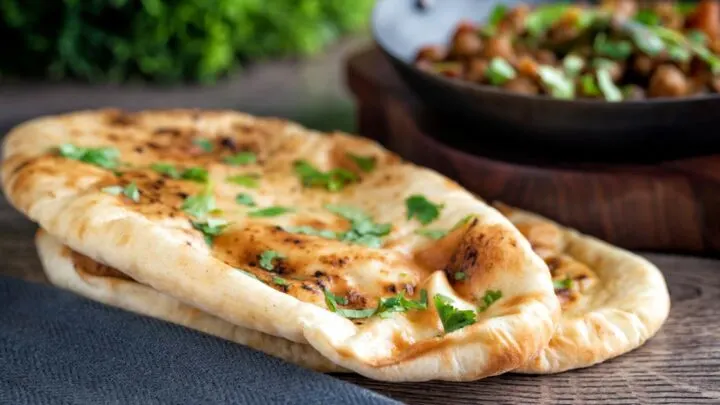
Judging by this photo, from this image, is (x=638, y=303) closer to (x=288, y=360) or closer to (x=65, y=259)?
(x=288, y=360)

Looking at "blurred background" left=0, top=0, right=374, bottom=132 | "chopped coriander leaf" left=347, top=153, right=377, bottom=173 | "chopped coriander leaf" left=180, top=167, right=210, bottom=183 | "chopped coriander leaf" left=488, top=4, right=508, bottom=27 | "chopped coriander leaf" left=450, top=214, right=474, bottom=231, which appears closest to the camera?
"chopped coriander leaf" left=450, top=214, right=474, bottom=231

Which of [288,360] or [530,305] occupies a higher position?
[530,305]

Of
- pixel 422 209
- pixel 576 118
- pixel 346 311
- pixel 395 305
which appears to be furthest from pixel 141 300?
pixel 576 118

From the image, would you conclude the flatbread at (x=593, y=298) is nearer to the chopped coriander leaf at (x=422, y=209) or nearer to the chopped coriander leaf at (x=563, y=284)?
the chopped coriander leaf at (x=563, y=284)

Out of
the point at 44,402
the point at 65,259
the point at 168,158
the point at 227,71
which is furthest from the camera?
the point at 227,71

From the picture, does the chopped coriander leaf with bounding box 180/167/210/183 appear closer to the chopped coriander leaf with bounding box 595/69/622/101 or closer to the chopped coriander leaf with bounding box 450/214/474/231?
the chopped coriander leaf with bounding box 450/214/474/231

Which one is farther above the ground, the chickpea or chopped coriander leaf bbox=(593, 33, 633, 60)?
chopped coriander leaf bbox=(593, 33, 633, 60)

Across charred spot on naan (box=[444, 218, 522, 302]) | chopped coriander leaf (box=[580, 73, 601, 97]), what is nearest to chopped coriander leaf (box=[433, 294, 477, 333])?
charred spot on naan (box=[444, 218, 522, 302])

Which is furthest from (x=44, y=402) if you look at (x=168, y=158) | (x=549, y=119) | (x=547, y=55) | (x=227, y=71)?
(x=227, y=71)
